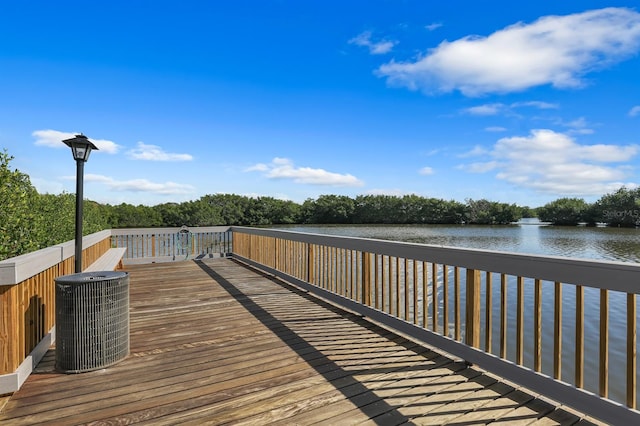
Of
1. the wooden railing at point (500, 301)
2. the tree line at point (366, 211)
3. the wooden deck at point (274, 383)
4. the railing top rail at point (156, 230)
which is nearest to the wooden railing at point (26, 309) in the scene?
the wooden deck at point (274, 383)

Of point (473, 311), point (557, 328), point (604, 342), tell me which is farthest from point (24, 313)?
point (604, 342)

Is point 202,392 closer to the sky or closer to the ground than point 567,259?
closer to the ground

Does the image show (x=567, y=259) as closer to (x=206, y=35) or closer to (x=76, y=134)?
(x=76, y=134)

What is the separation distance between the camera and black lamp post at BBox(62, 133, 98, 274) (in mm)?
Result: 3172

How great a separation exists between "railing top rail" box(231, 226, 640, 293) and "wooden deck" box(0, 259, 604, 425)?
74cm

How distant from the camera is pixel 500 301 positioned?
3.10 m

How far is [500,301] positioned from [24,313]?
3.66m

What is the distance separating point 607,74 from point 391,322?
21310mm

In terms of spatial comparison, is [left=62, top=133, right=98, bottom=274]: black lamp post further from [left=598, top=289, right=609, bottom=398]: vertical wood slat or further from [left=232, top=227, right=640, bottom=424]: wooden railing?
[left=598, top=289, right=609, bottom=398]: vertical wood slat

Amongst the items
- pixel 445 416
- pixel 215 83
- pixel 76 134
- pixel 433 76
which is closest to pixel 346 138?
pixel 433 76

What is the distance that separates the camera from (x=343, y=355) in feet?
9.05

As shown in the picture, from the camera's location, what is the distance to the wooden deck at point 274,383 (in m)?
1.88

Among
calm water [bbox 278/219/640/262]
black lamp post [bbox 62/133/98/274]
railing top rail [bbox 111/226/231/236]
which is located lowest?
calm water [bbox 278/219/640/262]

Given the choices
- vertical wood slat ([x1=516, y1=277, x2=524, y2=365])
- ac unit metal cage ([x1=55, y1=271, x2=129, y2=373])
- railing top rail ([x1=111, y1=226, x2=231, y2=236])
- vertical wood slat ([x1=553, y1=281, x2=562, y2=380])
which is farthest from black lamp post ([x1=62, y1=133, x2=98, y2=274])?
railing top rail ([x1=111, y1=226, x2=231, y2=236])
